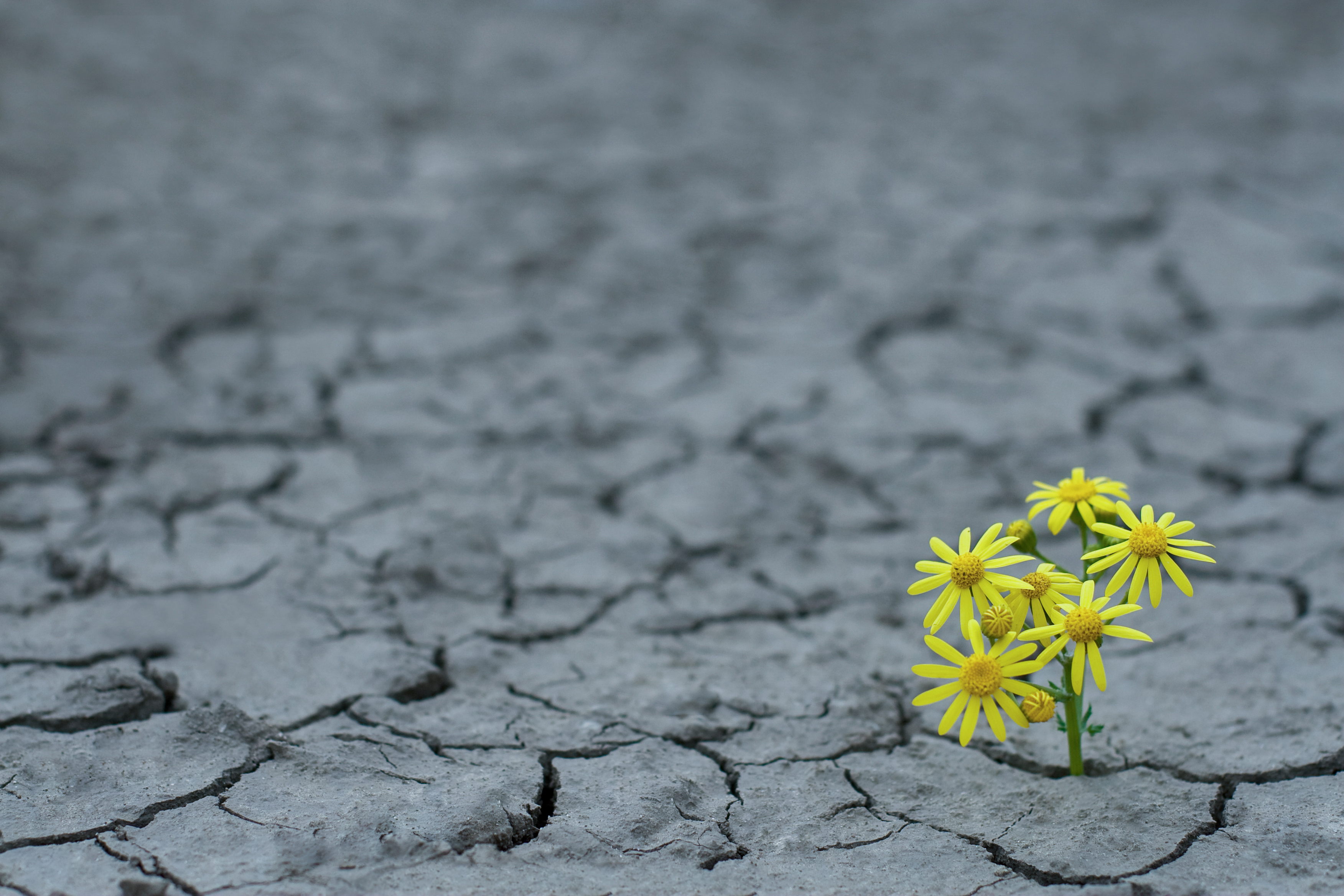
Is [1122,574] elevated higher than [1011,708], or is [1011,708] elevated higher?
[1122,574]

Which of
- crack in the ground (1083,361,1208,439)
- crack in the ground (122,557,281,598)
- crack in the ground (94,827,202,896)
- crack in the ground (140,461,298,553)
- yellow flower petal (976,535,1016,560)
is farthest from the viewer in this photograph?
crack in the ground (1083,361,1208,439)

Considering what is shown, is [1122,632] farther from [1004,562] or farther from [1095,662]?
[1004,562]

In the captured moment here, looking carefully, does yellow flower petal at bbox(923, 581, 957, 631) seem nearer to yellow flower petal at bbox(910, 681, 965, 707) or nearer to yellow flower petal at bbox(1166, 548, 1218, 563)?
yellow flower petal at bbox(910, 681, 965, 707)

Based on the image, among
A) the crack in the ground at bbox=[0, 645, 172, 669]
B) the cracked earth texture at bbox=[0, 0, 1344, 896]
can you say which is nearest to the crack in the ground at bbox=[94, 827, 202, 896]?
the cracked earth texture at bbox=[0, 0, 1344, 896]

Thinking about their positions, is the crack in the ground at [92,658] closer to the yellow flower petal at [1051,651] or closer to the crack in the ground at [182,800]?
the crack in the ground at [182,800]

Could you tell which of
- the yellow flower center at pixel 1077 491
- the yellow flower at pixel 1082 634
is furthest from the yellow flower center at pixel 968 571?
the yellow flower center at pixel 1077 491

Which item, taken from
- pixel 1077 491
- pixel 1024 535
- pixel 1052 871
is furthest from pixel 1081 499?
pixel 1052 871
